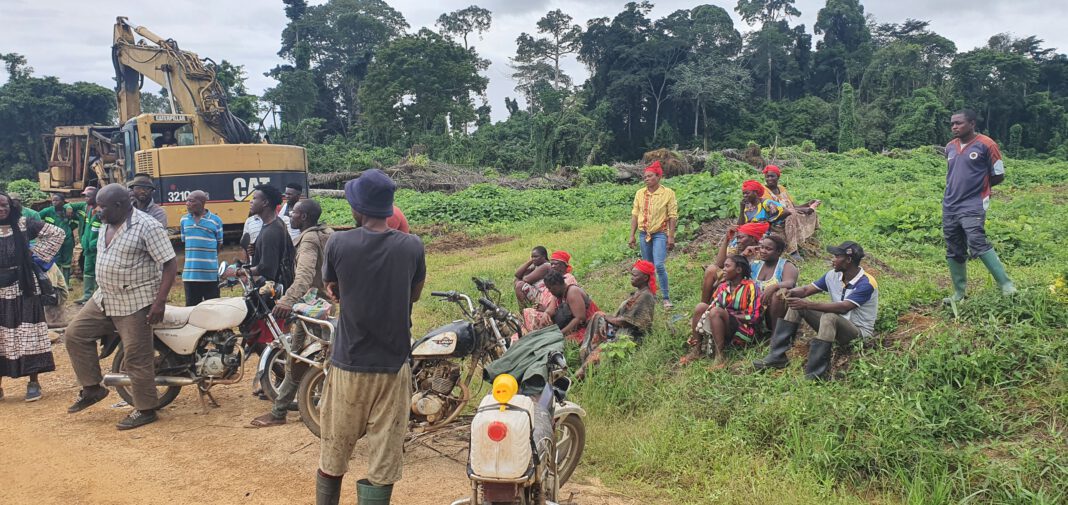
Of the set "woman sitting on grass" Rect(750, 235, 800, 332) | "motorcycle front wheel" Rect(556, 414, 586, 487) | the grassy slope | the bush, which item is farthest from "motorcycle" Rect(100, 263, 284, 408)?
the bush

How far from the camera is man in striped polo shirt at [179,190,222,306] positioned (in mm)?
6070

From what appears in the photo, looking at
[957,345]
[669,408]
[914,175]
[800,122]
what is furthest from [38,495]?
[800,122]

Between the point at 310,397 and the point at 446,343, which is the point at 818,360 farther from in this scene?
the point at 310,397

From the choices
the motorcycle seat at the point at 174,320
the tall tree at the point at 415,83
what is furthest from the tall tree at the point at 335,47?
the motorcycle seat at the point at 174,320

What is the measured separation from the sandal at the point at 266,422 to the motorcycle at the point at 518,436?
230cm

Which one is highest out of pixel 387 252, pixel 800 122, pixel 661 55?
pixel 661 55

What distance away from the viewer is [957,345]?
4.47 meters

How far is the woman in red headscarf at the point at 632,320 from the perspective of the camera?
586cm

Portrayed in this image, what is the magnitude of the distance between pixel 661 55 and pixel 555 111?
26.9ft

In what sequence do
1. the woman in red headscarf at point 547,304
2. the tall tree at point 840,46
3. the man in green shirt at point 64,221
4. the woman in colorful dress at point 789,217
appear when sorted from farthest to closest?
the tall tree at point 840,46
the man in green shirt at point 64,221
the woman in colorful dress at point 789,217
the woman in red headscarf at point 547,304

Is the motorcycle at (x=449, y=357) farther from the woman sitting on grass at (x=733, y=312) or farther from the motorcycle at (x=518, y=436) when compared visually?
the woman sitting on grass at (x=733, y=312)

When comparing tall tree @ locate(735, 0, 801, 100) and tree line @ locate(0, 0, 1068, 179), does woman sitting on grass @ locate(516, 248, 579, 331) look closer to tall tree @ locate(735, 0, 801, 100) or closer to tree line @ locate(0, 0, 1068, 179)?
tree line @ locate(0, 0, 1068, 179)

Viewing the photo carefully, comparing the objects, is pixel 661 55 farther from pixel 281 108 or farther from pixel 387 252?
pixel 387 252

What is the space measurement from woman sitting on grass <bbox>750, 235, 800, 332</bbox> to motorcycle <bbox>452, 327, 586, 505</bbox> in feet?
7.58
